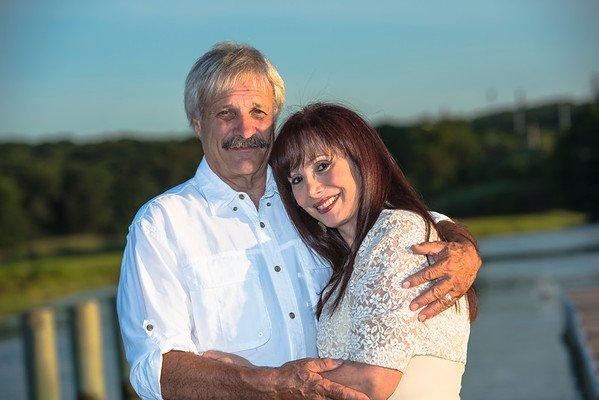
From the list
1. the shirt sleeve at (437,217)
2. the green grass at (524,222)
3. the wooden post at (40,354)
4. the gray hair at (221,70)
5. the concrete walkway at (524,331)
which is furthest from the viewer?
the green grass at (524,222)

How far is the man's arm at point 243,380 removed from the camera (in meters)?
2.67

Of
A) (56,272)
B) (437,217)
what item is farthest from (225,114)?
(56,272)

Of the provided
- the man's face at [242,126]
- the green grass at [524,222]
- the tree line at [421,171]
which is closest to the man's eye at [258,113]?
the man's face at [242,126]

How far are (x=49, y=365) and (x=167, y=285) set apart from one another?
22.1ft

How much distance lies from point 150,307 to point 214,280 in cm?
24

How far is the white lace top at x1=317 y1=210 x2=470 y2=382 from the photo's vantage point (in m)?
2.58

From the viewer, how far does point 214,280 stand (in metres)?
3.05

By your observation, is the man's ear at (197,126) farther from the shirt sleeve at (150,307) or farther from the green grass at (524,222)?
the green grass at (524,222)

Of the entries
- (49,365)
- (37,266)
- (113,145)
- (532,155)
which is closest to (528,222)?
(532,155)

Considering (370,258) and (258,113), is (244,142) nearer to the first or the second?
(258,113)

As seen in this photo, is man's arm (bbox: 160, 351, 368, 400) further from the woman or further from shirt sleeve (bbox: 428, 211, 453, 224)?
shirt sleeve (bbox: 428, 211, 453, 224)

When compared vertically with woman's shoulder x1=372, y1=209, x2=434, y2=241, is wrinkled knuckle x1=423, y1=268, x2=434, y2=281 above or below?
below

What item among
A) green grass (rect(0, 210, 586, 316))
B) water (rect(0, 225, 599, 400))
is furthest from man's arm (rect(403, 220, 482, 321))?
green grass (rect(0, 210, 586, 316))

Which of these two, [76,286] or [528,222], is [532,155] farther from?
[76,286]
